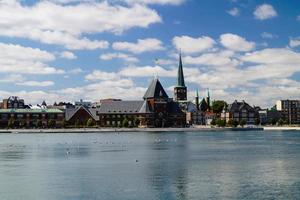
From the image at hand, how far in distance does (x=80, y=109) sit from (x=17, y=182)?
5988 inches

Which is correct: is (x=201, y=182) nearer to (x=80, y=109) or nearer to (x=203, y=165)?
(x=203, y=165)

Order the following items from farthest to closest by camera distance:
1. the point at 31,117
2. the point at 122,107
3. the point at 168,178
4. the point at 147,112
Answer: the point at 31,117
the point at 122,107
the point at 147,112
the point at 168,178

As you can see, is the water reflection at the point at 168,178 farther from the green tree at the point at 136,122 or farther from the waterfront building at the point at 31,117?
the waterfront building at the point at 31,117

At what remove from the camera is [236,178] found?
1432 inches

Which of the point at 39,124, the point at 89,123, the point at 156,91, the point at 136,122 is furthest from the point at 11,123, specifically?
the point at 156,91

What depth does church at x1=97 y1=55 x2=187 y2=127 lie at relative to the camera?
184000mm

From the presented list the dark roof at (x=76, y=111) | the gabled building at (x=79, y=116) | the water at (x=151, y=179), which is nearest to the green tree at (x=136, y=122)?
the gabled building at (x=79, y=116)

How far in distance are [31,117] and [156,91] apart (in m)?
45.6

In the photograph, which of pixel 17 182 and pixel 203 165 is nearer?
pixel 17 182

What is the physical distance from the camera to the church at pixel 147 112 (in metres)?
184

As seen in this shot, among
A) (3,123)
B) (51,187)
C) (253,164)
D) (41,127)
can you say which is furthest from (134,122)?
(51,187)

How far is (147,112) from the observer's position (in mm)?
185125

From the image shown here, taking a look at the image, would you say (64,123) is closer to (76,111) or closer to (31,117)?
(76,111)

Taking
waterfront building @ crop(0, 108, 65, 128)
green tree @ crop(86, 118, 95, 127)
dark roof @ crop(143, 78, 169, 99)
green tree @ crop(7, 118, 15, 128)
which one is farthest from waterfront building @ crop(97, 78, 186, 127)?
green tree @ crop(7, 118, 15, 128)
